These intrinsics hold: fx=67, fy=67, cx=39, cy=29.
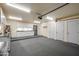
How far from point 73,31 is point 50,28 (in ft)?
10.9

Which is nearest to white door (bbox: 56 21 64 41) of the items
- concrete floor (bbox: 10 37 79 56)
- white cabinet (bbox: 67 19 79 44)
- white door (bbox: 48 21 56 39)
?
white door (bbox: 48 21 56 39)

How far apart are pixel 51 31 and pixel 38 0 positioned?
24.0ft

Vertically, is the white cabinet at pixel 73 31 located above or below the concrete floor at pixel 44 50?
above

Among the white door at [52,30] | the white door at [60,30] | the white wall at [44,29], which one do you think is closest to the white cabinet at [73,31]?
the white door at [60,30]

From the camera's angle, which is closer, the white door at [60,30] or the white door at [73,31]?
the white door at [73,31]

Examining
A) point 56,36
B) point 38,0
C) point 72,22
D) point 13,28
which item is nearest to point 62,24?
point 72,22

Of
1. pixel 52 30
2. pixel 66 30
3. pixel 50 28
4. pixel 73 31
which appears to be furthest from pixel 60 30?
pixel 50 28

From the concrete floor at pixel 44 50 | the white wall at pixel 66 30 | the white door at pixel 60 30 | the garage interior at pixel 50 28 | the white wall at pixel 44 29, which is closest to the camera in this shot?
the concrete floor at pixel 44 50

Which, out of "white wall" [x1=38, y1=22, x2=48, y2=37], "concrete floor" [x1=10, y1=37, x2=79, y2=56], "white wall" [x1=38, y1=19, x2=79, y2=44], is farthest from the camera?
"white wall" [x1=38, y1=22, x2=48, y2=37]

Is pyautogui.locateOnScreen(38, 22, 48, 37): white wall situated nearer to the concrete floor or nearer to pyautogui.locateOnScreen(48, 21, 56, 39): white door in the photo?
pyautogui.locateOnScreen(48, 21, 56, 39): white door

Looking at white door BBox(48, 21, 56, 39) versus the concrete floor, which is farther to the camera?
white door BBox(48, 21, 56, 39)

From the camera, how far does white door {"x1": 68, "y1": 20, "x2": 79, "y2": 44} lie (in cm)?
586

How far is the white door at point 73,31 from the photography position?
5.86 m

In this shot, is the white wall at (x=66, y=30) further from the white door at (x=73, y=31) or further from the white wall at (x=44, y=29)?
the white wall at (x=44, y=29)
